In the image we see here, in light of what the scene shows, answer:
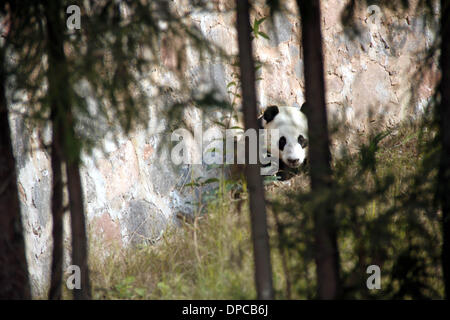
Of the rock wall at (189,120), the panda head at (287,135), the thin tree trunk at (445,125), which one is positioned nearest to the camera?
the thin tree trunk at (445,125)

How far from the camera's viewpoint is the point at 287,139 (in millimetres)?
4527

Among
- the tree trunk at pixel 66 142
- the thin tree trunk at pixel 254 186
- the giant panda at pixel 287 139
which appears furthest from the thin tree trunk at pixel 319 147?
the giant panda at pixel 287 139

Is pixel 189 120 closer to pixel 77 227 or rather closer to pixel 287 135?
pixel 287 135

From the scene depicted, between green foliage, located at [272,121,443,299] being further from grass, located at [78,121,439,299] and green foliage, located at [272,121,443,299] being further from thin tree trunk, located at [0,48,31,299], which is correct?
thin tree trunk, located at [0,48,31,299]

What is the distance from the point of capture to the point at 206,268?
3.01m

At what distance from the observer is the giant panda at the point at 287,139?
4.46m

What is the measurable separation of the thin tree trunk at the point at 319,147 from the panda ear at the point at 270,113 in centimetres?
231

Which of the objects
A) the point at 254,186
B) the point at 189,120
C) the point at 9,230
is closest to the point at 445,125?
the point at 254,186

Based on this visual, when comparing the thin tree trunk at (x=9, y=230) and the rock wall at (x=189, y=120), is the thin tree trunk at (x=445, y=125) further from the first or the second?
the thin tree trunk at (x=9, y=230)

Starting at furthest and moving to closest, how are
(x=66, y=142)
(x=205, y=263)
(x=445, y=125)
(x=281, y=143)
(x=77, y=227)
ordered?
(x=281, y=143), (x=205, y=263), (x=77, y=227), (x=445, y=125), (x=66, y=142)

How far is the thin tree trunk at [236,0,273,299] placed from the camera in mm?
2143

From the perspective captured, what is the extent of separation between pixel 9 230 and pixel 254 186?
1114 millimetres

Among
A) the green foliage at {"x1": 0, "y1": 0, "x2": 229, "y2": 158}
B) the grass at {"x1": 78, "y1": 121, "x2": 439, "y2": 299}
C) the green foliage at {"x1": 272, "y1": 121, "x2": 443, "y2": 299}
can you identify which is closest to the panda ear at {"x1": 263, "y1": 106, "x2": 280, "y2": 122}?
the grass at {"x1": 78, "y1": 121, "x2": 439, "y2": 299}
